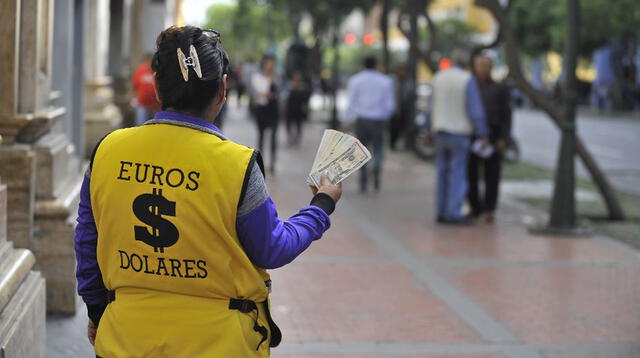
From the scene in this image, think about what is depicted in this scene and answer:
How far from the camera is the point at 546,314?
766 centimetres

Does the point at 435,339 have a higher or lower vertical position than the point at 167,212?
lower

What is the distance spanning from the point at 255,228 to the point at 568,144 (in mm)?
8959

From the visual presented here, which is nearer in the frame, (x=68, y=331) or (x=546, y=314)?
(x=68, y=331)

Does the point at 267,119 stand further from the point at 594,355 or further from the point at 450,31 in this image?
the point at 450,31

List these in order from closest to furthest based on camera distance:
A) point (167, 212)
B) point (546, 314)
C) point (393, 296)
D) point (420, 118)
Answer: point (167, 212)
point (546, 314)
point (393, 296)
point (420, 118)

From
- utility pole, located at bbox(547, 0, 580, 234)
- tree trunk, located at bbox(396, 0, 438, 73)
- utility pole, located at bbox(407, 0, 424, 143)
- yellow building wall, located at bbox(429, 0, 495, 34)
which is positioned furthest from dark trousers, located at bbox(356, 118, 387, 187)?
yellow building wall, located at bbox(429, 0, 495, 34)

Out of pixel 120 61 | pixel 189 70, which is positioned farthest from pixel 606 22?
pixel 189 70

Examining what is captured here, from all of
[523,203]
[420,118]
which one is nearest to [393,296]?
[523,203]

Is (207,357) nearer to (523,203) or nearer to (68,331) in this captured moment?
(68,331)

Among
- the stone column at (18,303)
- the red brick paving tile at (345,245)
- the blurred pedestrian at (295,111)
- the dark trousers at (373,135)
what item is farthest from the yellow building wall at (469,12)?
the stone column at (18,303)

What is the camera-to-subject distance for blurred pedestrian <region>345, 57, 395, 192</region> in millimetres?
14672

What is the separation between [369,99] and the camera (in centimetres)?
1466

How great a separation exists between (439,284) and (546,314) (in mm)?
1194

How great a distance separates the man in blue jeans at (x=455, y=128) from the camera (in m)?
11.9
